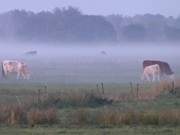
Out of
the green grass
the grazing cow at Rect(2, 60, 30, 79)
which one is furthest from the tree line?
the green grass

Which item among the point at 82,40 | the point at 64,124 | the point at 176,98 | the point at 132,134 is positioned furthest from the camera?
the point at 82,40

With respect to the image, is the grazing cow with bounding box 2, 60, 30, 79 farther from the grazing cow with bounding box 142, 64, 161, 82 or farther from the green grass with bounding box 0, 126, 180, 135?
the green grass with bounding box 0, 126, 180, 135

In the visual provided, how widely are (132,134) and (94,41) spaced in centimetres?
13455

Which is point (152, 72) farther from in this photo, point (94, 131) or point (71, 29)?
point (71, 29)

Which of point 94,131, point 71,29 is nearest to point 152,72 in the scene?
point 94,131

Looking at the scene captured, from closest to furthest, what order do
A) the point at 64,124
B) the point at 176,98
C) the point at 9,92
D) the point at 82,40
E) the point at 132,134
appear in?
the point at 132,134, the point at 64,124, the point at 176,98, the point at 9,92, the point at 82,40

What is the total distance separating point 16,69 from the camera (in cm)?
5334

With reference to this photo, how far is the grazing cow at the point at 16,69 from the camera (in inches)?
2020

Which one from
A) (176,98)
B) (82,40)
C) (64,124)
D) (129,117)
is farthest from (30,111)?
(82,40)

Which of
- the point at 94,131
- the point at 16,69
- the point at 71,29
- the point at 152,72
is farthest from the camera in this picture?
the point at 71,29

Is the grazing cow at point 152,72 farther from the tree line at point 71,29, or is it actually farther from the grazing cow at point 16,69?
the tree line at point 71,29

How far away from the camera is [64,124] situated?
2297 cm

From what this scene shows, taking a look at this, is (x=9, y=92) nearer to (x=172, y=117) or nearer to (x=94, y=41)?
(x=172, y=117)

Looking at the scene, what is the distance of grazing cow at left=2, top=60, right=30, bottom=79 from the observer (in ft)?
168
